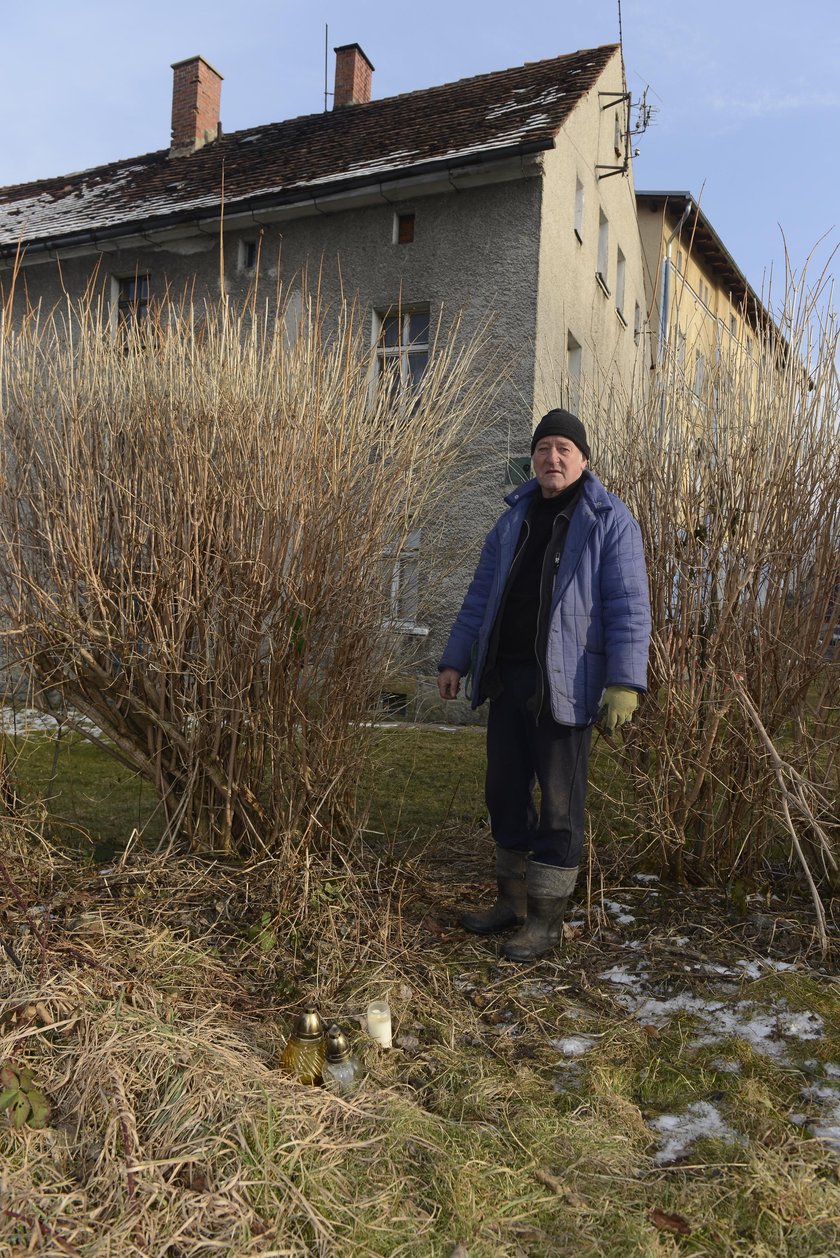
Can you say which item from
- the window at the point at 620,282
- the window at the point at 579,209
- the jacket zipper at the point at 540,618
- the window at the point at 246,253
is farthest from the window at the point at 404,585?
the window at the point at 620,282

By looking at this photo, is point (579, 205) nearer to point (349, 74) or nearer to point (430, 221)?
point (430, 221)

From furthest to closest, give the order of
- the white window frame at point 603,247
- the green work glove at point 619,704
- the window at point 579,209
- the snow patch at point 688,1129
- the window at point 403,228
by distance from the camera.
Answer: the white window frame at point 603,247, the window at point 579,209, the window at point 403,228, the green work glove at point 619,704, the snow patch at point 688,1129

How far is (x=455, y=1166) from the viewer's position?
2.17 m

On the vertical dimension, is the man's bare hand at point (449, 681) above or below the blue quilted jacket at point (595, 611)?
below

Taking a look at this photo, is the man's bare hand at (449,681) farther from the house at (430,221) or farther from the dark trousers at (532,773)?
the house at (430,221)

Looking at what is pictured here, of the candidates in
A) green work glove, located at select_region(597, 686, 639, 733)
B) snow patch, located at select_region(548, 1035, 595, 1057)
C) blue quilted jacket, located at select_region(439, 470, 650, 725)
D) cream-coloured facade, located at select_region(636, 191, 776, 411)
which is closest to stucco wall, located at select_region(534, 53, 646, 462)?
A: cream-coloured facade, located at select_region(636, 191, 776, 411)

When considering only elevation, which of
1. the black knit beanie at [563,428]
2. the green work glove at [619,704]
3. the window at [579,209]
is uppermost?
the window at [579,209]

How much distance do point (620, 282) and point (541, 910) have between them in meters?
12.4

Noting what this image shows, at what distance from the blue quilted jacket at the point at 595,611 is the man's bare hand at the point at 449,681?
0.56 m

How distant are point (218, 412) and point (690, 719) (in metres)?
2.25

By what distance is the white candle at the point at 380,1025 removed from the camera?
2754mm

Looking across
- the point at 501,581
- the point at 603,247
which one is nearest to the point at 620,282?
the point at 603,247

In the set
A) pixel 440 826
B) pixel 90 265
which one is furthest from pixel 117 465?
pixel 90 265

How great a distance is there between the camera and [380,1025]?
275 centimetres
